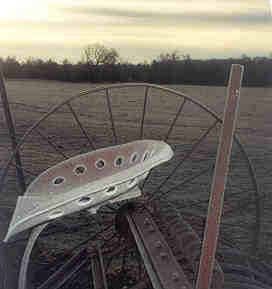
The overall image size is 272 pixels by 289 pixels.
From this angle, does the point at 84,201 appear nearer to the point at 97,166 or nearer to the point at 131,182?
the point at 131,182

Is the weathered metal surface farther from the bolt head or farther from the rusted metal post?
the rusted metal post

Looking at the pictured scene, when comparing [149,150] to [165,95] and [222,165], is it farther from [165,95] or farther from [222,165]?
[222,165]

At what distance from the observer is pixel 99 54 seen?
5.26 ft

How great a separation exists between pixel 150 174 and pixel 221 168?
77 centimetres

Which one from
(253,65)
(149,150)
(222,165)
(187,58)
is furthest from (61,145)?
(222,165)

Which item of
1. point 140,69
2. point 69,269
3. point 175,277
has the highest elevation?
point 140,69

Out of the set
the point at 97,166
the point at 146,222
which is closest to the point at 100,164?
the point at 97,166

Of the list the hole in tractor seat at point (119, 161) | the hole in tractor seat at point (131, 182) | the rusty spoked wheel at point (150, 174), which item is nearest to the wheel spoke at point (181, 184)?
the rusty spoked wheel at point (150, 174)

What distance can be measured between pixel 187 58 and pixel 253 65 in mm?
170

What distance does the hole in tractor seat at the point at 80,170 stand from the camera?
1710 mm

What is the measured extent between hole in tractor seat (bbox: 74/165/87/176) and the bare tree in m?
0.30

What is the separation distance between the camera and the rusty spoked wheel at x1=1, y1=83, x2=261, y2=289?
68.0 inches

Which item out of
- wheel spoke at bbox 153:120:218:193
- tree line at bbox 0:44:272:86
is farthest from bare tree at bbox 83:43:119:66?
wheel spoke at bbox 153:120:218:193

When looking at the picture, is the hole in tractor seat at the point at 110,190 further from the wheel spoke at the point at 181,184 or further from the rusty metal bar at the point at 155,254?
the wheel spoke at the point at 181,184
